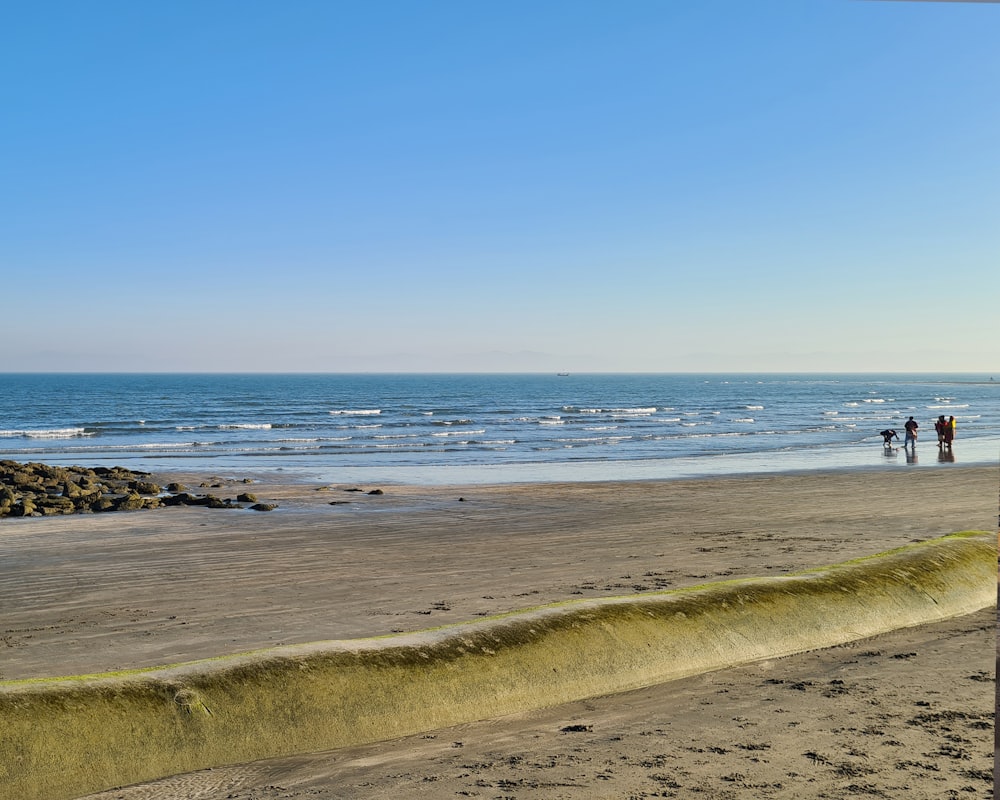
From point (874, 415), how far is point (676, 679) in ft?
222

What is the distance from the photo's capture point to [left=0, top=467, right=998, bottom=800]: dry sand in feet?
14.5

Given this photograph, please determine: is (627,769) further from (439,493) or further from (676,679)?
(439,493)

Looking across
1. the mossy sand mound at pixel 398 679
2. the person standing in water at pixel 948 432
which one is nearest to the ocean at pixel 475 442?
the person standing in water at pixel 948 432

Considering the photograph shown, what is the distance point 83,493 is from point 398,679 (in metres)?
19.4

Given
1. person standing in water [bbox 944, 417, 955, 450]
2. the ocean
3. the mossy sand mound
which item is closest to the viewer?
the mossy sand mound

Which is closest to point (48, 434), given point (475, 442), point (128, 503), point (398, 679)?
point (475, 442)

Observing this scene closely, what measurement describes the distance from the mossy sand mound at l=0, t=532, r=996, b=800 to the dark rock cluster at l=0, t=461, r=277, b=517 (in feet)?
49.2

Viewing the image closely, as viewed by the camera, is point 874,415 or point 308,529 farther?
point 874,415

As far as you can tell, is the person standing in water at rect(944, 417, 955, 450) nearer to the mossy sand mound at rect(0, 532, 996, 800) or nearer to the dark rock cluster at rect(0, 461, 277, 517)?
the dark rock cluster at rect(0, 461, 277, 517)

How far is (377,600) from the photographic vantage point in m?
9.77

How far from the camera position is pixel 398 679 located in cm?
496

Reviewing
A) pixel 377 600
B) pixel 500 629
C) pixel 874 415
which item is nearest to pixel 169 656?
pixel 377 600

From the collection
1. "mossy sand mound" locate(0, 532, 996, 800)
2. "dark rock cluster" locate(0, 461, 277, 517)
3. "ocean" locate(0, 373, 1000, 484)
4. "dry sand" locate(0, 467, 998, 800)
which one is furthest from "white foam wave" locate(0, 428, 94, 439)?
"mossy sand mound" locate(0, 532, 996, 800)

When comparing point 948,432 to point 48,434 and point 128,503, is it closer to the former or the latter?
point 128,503
